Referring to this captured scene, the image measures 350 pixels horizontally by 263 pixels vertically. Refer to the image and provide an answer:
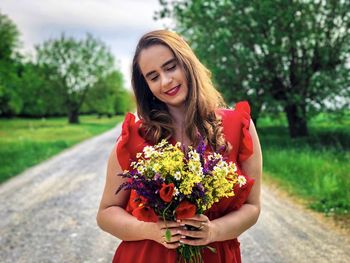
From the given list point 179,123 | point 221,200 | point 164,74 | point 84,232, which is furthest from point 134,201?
point 84,232

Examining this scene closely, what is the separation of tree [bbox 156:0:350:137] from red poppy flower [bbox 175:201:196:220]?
15701mm

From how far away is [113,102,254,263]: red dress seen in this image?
205 centimetres

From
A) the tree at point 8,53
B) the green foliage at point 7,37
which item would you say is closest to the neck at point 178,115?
the tree at point 8,53

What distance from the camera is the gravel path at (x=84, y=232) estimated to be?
5738 mm

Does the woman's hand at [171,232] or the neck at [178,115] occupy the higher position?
the neck at [178,115]

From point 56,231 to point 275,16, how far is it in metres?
12.7

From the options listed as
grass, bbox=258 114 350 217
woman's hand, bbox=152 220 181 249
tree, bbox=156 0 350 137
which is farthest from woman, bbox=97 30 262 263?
tree, bbox=156 0 350 137

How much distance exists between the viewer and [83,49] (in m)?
53.6

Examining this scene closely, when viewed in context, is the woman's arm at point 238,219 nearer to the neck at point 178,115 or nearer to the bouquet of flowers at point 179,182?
the bouquet of flowers at point 179,182

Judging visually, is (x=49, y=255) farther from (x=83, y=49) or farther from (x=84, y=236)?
(x=83, y=49)

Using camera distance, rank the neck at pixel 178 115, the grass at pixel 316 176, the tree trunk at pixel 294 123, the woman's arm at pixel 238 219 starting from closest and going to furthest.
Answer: the woman's arm at pixel 238 219, the neck at pixel 178 115, the grass at pixel 316 176, the tree trunk at pixel 294 123

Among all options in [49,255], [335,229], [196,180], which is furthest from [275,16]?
[196,180]

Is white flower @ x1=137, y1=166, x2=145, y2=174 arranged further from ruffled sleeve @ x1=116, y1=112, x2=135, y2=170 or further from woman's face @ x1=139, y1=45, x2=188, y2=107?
woman's face @ x1=139, y1=45, x2=188, y2=107

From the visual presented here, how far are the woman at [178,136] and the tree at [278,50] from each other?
15162 millimetres
